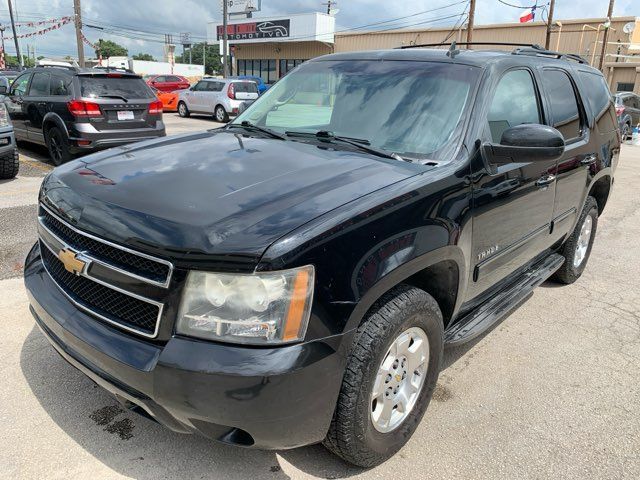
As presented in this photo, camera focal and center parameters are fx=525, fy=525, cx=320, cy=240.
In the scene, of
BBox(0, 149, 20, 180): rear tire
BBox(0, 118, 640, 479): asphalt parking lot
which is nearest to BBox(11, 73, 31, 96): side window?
BBox(0, 149, 20, 180): rear tire

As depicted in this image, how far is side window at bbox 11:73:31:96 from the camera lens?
9.85 m

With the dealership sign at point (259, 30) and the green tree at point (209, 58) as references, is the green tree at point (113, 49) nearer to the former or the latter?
the green tree at point (209, 58)

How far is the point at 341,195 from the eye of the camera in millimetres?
2178

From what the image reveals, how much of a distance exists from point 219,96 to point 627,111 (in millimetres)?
14708

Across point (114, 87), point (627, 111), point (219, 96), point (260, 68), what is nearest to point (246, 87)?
point (219, 96)

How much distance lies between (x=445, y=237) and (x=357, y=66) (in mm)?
1526

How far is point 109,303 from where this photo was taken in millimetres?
2125

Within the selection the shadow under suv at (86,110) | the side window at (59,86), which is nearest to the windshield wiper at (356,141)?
the shadow under suv at (86,110)

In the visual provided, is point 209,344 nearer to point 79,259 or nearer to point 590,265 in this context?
point 79,259

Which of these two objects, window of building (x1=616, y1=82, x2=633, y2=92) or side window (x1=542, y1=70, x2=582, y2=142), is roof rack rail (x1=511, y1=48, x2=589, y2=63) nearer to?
side window (x1=542, y1=70, x2=582, y2=142)

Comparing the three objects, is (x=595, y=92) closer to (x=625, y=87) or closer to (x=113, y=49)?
(x=625, y=87)

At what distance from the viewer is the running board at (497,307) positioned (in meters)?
2.85

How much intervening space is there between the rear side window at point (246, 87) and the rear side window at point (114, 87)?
1045 centimetres

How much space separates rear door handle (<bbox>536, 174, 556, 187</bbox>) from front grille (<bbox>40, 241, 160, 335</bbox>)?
2543 mm
